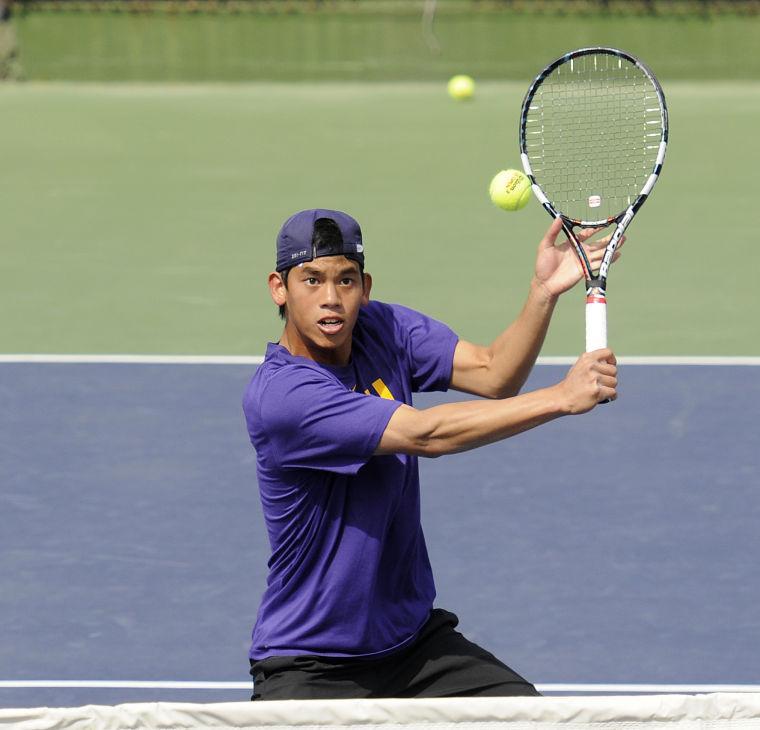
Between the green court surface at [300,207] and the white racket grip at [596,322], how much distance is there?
19.7 ft

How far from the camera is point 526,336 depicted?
5.06 m

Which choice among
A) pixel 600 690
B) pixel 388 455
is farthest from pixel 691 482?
pixel 388 455

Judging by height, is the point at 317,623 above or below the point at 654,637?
above

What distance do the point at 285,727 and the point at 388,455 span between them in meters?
1.06

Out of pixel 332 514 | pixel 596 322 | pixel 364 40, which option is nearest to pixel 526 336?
pixel 596 322

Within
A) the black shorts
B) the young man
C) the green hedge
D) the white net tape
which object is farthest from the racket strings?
the green hedge

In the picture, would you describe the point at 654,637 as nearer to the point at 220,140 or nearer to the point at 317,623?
the point at 317,623

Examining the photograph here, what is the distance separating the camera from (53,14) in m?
19.3

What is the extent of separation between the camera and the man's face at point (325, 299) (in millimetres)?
4648

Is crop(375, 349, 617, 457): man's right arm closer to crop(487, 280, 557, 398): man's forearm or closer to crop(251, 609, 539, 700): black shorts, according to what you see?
crop(487, 280, 557, 398): man's forearm

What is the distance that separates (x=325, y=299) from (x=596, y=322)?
30.7 inches

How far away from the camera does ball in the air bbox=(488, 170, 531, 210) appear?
19.9ft

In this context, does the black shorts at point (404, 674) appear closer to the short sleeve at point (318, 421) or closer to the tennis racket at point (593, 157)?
the short sleeve at point (318, 421)

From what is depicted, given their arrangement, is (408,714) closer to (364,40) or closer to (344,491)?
(344,491)
